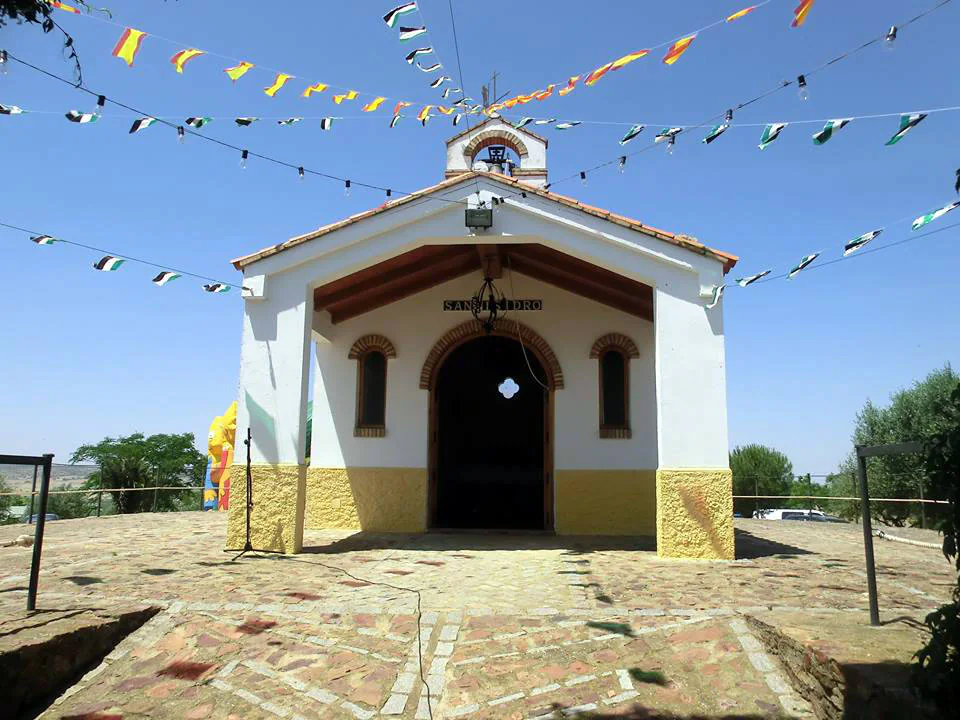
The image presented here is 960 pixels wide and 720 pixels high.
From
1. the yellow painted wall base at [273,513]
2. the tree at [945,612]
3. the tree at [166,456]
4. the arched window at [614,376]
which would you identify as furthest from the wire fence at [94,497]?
the tree at [945,612]

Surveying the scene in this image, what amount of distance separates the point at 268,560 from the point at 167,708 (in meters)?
3.69

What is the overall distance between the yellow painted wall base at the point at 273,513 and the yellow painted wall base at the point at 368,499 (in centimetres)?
276

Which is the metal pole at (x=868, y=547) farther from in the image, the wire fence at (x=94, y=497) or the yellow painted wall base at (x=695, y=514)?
the wire fence at (x=94, y=497)

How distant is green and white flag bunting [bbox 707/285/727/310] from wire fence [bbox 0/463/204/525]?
1015 cm

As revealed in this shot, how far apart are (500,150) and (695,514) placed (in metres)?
8.65

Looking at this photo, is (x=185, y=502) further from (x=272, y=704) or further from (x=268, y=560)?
(x=272, y=704)

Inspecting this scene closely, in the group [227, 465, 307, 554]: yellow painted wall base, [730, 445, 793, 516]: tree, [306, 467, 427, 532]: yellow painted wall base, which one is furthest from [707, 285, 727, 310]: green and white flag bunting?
[730, 445, 793, 516]: tree

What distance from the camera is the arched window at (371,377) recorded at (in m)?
11.8

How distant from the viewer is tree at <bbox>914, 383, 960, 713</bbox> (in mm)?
2910

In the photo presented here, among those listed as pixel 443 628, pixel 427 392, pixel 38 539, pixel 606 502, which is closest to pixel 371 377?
pixel 427 392

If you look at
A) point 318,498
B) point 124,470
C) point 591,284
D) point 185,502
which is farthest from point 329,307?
point 185,502

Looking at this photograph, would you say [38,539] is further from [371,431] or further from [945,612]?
[371,431]

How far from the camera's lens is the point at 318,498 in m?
11.6

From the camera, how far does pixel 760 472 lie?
34.2 meters
